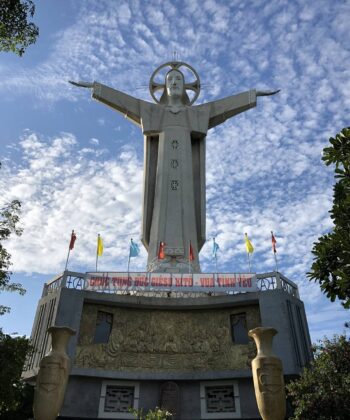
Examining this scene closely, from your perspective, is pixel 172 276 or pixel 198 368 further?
pixel 172 276

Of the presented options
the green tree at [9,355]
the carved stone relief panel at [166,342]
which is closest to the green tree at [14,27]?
the green tree at [9,355]

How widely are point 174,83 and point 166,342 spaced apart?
1523 cm

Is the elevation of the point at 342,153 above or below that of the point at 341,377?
above

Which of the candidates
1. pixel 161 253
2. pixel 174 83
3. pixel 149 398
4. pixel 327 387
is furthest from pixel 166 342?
pixel 174 83

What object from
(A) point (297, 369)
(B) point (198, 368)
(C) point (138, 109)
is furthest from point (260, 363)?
(C) point (138, 109)

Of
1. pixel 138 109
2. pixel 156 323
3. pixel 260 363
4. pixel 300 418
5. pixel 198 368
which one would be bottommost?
pixel 300 418

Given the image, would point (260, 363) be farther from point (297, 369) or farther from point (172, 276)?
point (172, 276)

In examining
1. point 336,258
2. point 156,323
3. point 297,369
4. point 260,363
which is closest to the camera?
point 336,258

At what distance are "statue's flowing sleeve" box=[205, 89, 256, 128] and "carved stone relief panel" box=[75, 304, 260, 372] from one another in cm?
1276

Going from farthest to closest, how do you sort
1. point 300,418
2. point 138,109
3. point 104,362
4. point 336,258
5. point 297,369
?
1. point 138,109
2. point 104,362
3. point 297,369
4. point 300,418
5. point 336,258

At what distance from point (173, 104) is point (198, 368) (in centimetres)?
1511

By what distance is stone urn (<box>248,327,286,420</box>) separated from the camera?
8523 millimetres

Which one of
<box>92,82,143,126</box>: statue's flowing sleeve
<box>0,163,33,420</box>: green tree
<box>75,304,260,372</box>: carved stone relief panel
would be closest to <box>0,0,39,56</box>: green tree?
<box>0,163,33,420</box>: green tree

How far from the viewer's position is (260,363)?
8938 mm
